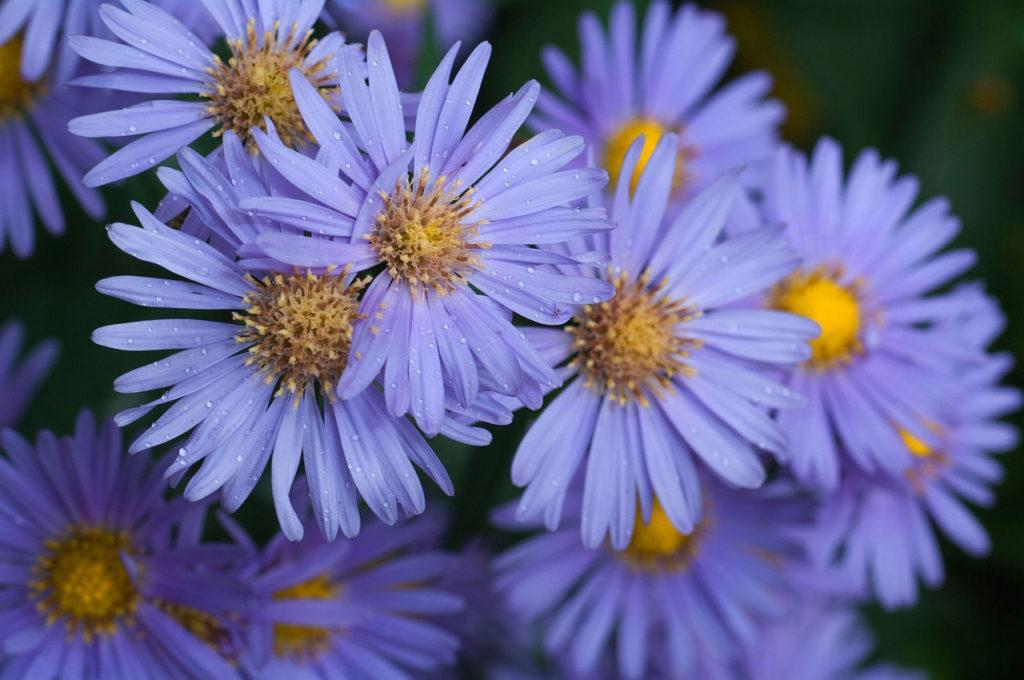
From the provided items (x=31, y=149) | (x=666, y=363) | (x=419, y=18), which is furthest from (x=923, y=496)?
(x=31, y=149)

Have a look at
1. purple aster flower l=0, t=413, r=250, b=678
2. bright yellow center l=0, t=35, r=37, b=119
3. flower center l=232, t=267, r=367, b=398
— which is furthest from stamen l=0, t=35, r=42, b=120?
flower center l=232, t=267, r=367, b=398

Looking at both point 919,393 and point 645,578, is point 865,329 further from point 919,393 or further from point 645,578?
point 645,578

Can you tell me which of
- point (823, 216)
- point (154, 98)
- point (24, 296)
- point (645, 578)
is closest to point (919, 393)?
point (823, 216)

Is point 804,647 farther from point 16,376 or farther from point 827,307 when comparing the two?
point 16,376

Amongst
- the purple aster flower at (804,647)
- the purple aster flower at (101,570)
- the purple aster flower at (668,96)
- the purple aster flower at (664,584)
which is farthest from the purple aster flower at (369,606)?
the purple aster flower at (668,96)

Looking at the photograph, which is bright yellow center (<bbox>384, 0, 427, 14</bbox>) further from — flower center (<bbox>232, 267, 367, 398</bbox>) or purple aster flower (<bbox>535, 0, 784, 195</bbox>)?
flower center (<bbox>232, 267, 367, 398</bbox>)
